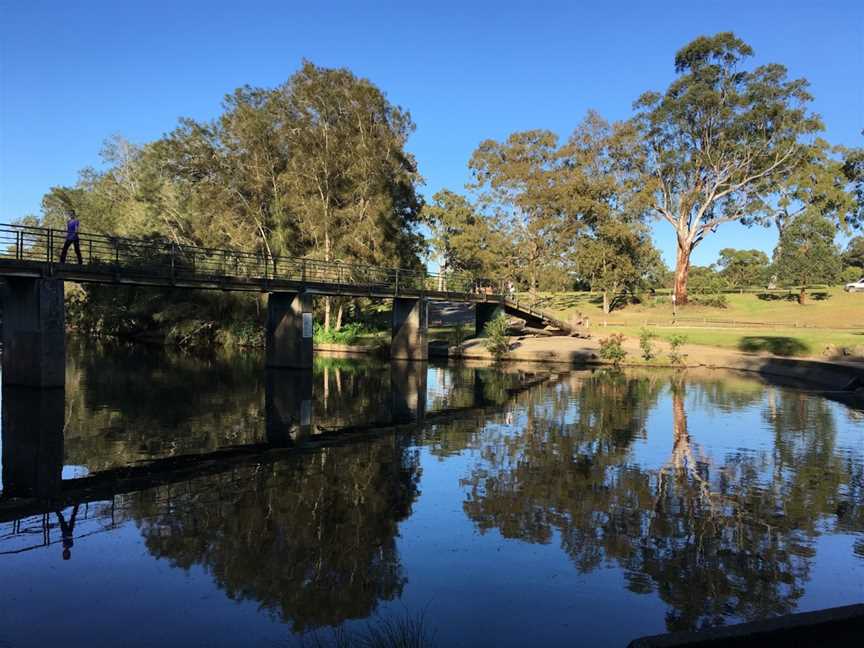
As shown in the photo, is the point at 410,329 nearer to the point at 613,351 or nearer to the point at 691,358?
the point at 613,351

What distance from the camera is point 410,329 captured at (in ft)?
141

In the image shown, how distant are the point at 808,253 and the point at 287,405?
6936 cm

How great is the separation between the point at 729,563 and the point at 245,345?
48638 millimetres

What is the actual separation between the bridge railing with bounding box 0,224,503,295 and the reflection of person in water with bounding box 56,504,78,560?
13998mm

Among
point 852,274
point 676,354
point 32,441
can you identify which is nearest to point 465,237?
point 676,354

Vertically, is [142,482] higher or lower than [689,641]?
lower

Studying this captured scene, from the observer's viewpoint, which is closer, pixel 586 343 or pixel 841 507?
pixel 841 507

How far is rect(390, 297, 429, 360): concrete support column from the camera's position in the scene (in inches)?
1676

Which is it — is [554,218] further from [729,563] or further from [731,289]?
[729,563]

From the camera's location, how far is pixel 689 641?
14.3 ft

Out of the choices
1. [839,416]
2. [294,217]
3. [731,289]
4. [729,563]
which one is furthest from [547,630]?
[731,289]

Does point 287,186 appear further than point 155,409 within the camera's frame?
Yes

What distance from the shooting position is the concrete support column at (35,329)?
22703mm

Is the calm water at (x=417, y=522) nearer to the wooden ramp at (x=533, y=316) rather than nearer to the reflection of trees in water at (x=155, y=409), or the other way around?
the reflection of trees in water at (x=155, y=409)
